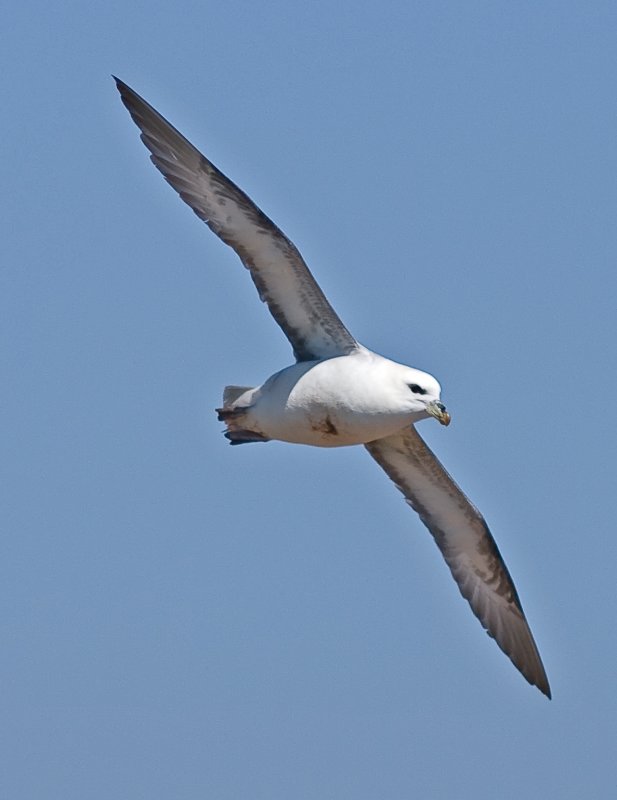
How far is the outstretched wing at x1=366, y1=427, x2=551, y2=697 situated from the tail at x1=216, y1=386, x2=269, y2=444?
186 centimetres

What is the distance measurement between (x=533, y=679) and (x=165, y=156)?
23.3ft

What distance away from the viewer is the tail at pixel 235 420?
18812 millimetres

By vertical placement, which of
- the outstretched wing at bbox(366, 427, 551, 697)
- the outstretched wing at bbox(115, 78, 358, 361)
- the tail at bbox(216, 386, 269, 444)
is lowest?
the outstretched wing at bbox(366, 427, 551, 697)

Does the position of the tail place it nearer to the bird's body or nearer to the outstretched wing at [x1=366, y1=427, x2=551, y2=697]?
the bird's body

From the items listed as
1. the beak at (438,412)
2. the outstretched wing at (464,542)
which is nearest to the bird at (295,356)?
the beak at (438,412)

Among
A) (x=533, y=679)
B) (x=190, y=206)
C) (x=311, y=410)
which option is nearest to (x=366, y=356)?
(x=311, y=410)

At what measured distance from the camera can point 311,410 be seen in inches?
707

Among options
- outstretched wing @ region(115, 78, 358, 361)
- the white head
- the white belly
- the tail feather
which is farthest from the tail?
the white head

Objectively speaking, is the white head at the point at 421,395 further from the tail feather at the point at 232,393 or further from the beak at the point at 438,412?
the tail feather at the point at 232,393

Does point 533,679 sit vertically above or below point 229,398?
below

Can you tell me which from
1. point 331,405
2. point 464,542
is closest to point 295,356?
point 331,405

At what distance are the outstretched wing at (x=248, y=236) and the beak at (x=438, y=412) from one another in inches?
47.4

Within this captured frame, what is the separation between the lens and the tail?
18812 mm

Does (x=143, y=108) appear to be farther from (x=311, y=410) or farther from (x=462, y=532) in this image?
(x=462, y=532)
